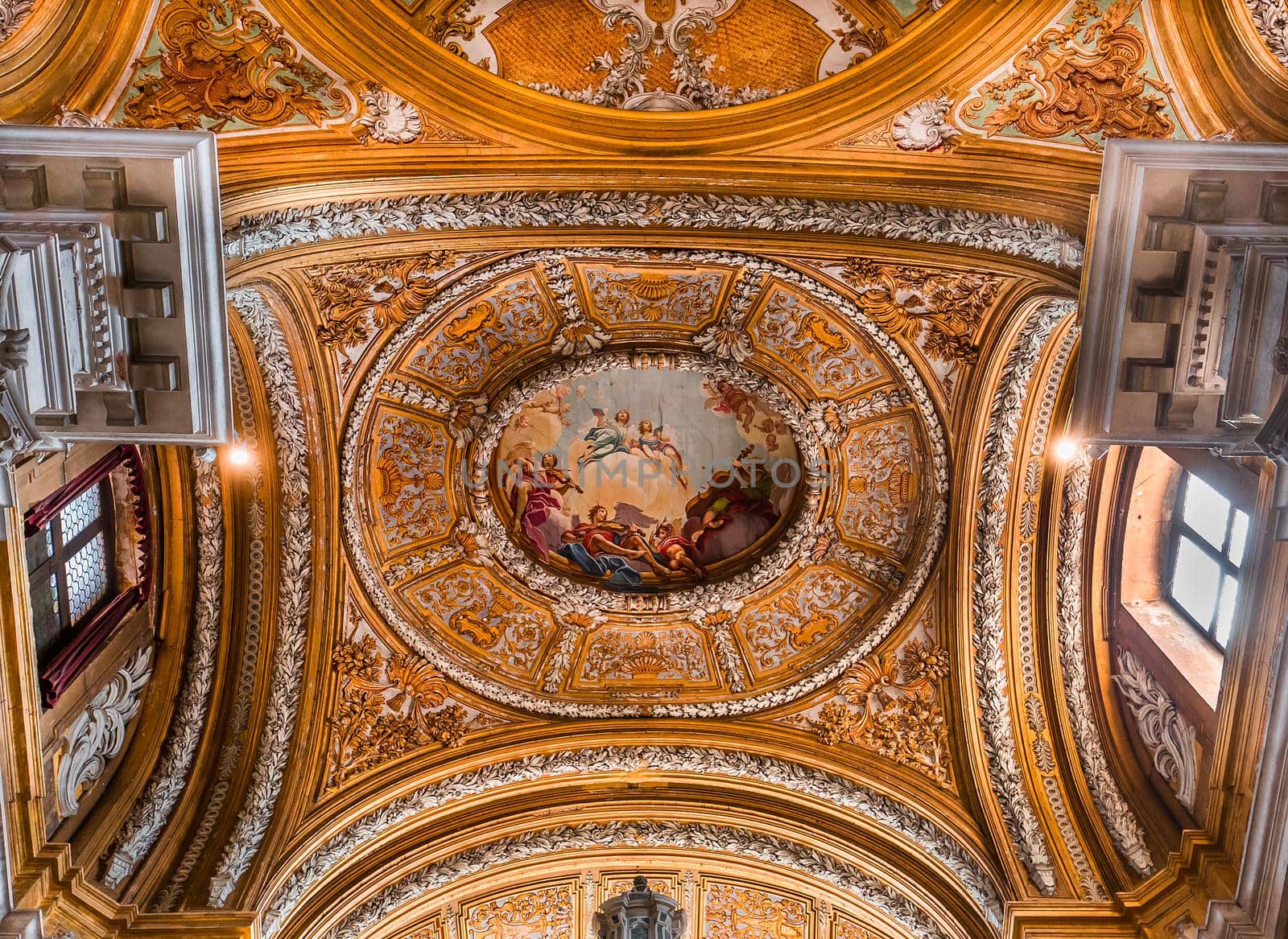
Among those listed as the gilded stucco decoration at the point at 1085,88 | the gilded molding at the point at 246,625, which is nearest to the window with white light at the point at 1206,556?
the gilded stucco decoration at the point at 1085,88

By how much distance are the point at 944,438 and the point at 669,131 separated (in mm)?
4482

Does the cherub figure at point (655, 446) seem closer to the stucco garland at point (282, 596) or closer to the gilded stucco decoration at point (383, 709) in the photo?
the gilded stucco decoration at point (383, 709)

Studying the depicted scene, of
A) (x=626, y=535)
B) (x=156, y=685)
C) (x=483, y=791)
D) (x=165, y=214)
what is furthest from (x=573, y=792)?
(x=165, y=214)

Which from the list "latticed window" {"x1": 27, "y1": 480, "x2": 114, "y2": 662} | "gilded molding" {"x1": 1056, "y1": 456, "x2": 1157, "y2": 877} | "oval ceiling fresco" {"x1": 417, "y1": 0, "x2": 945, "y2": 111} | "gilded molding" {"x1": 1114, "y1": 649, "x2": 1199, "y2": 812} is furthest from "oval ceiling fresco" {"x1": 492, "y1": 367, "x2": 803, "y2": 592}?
"latticed window" {"x1": 27, "y1": 480, "x2": 114, "y2": 662}

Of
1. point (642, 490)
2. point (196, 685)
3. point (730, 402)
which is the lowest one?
point (196, 685)

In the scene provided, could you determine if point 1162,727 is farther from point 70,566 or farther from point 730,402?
point 70,566

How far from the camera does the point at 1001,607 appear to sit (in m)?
11.4

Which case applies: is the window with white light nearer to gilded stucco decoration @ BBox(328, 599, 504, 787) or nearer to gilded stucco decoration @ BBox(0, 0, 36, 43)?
gilded stucco decoration @ BBox(328, 599, 504, 787)

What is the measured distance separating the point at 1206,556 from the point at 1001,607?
2.15m

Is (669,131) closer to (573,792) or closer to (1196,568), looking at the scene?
(1196,568)

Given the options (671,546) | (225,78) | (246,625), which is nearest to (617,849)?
(671,546)

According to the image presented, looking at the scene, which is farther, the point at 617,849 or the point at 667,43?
the point at 617,849

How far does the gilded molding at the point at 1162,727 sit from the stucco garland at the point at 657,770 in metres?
1.90

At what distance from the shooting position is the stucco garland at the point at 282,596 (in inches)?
400
